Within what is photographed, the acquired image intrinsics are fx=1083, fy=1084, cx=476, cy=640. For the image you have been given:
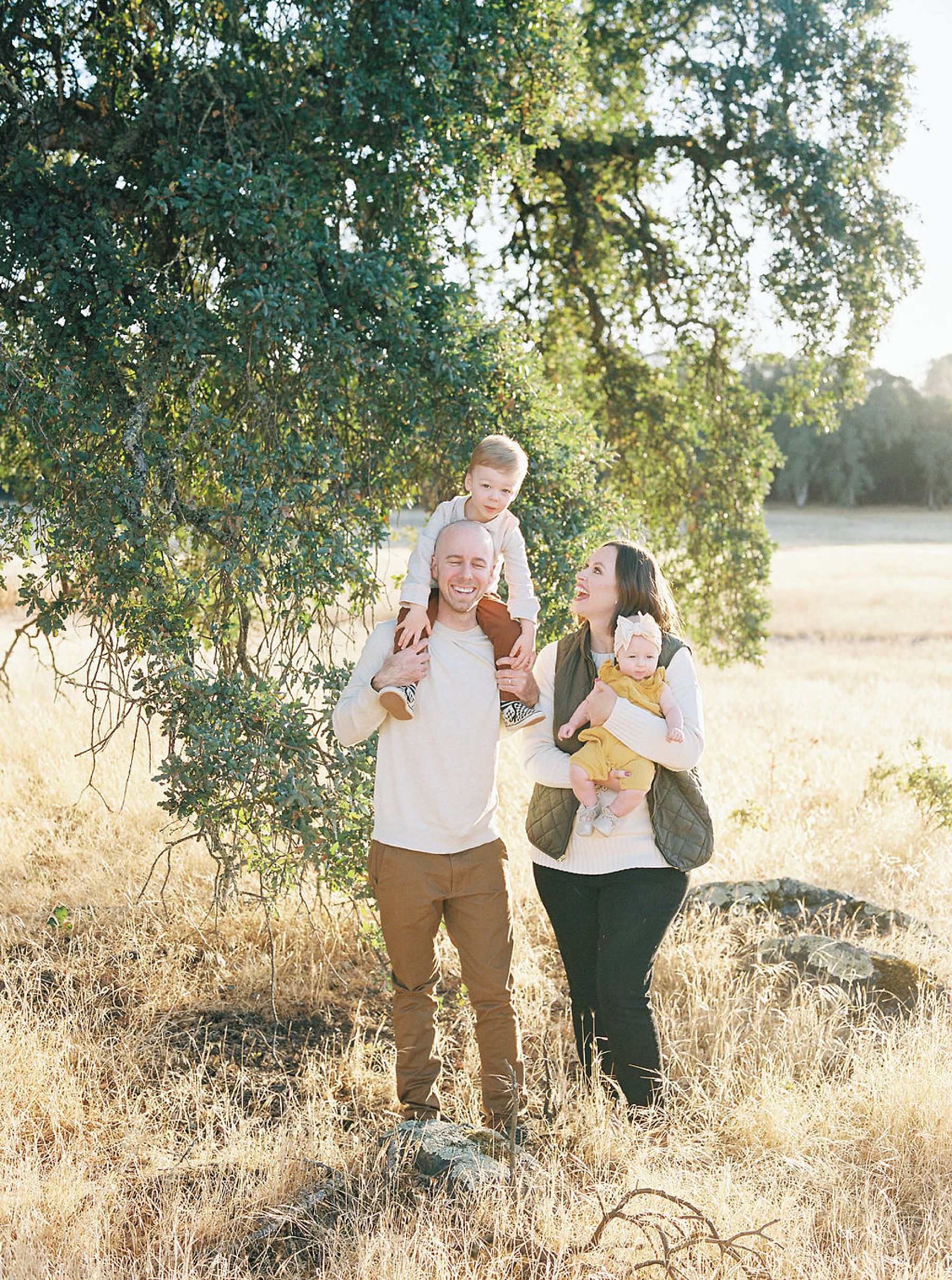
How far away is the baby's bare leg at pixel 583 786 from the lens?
3.98m

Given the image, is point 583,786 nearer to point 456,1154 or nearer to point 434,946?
point 434,946

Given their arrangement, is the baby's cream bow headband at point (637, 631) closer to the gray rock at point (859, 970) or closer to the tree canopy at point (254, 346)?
the tree canopy at point (254, 346)

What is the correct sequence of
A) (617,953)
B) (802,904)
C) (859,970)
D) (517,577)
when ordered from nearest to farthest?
(617,953) < (517,577) < (859,970) < (802,904)

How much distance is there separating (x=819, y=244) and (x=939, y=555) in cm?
3777

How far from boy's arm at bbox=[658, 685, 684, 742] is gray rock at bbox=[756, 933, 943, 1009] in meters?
2.07

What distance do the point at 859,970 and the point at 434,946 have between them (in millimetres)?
2524

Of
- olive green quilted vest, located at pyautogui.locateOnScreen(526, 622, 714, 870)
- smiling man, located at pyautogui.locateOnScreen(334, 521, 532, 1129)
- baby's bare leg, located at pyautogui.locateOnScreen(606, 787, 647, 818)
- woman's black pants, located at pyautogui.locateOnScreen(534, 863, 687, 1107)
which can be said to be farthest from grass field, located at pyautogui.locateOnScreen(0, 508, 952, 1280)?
baby's bare leg, located at pyautogui.locateOnScreen(606, 787, 647, 818)

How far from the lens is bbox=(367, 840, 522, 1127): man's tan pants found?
3834mm

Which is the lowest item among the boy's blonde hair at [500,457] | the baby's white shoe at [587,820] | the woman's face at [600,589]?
the baby's white shoe at [587,820]

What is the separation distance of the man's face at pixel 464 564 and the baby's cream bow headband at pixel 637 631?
536mm

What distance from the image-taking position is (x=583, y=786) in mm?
3984

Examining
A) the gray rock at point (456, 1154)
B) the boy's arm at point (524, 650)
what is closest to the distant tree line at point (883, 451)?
the boy's arm at point (524, 650)

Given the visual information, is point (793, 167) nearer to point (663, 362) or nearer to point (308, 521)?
point (663, 362)

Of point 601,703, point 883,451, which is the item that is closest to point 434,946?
point 601,703
